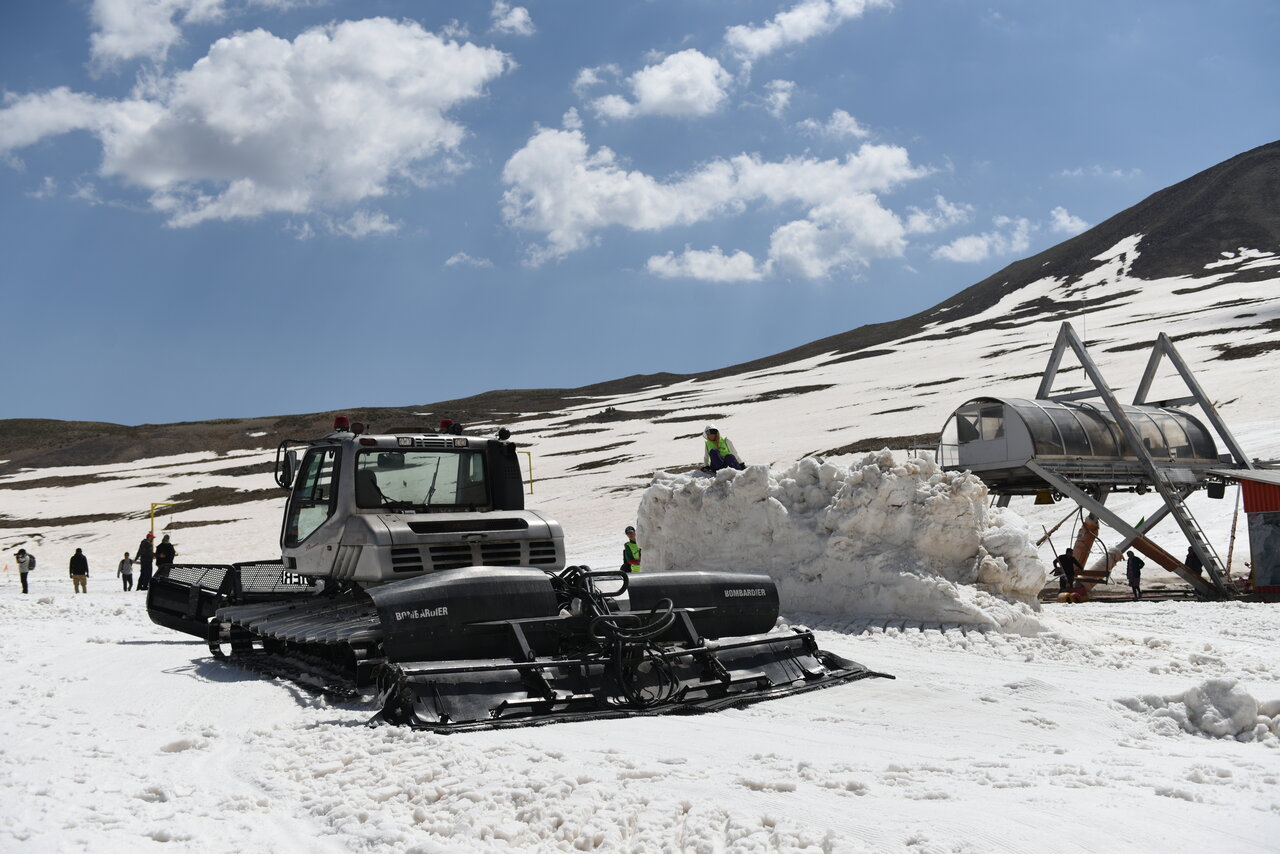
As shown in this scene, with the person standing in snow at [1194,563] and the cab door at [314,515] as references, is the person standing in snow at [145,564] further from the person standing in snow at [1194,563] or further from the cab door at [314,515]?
the person standing in snow at [1194,563]

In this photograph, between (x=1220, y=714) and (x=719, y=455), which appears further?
(x=719, y=455)

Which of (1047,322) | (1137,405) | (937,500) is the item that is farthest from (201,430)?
(937,500)

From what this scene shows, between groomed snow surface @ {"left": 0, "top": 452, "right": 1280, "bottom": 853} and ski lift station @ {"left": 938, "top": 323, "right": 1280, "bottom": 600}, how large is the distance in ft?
32.7

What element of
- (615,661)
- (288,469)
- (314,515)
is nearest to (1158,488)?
(615,661)

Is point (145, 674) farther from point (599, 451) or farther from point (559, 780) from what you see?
point (599, 451)

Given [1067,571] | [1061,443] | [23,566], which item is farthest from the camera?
[23,566]

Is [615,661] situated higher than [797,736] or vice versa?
[615,661]

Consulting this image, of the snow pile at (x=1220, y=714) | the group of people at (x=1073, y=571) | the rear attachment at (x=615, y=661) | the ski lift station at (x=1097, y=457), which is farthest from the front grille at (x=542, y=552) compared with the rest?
the group of people at (x=1073, y=571)

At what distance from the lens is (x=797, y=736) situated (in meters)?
6.72

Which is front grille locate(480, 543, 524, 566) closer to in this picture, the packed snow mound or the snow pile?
the packed snow mound

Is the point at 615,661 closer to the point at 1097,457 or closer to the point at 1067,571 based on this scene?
the point at 1067,571

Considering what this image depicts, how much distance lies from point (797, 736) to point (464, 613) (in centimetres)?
267

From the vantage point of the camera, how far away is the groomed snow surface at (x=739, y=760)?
447 cm

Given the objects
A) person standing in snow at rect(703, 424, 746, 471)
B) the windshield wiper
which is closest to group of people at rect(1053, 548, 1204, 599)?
person standing in snow at rect(703, 424, 746, 471)
